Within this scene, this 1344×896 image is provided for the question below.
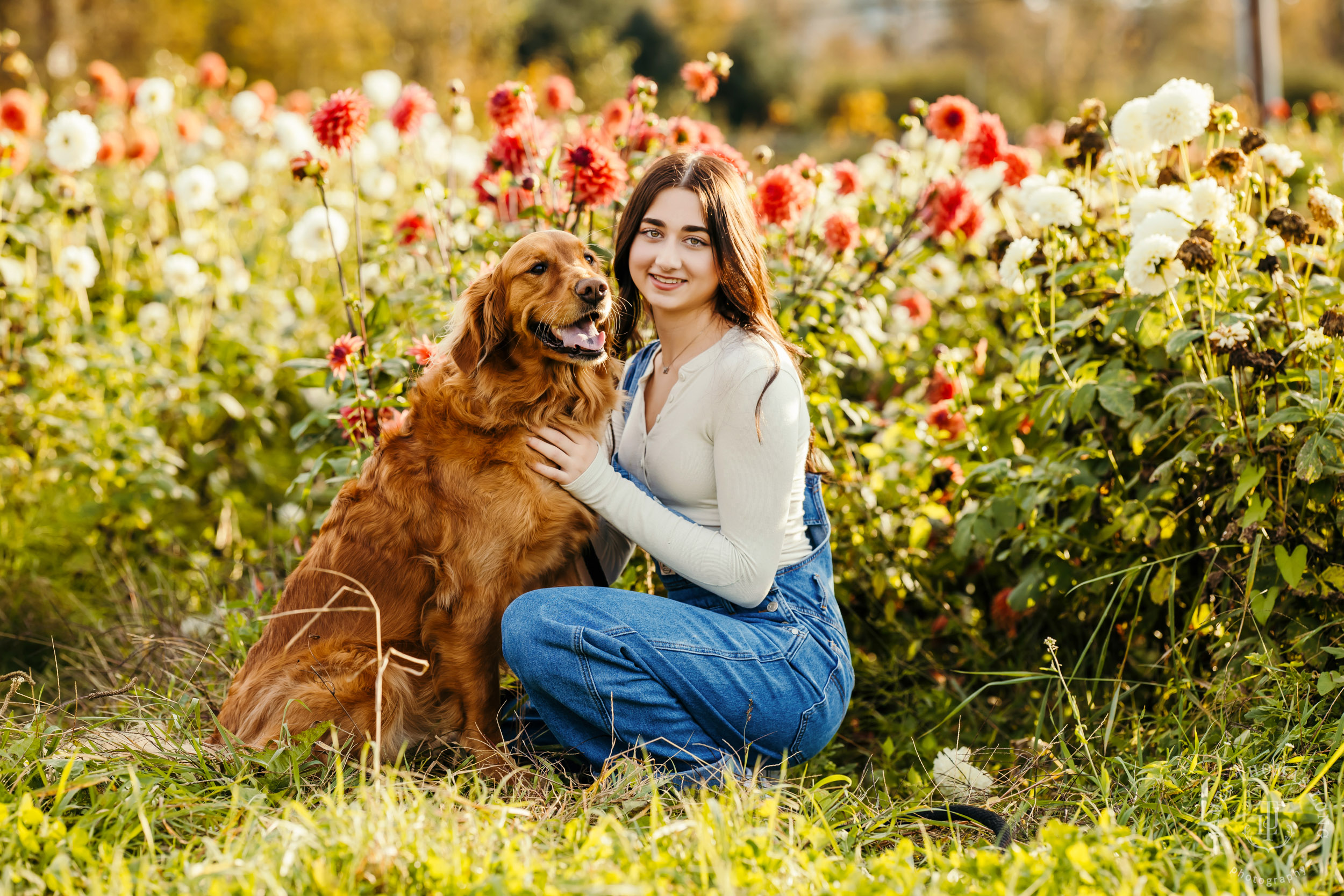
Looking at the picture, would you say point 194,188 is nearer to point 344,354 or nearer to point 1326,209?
point 344,354

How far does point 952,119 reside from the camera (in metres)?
3.24

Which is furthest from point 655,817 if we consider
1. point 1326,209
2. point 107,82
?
point 107,82

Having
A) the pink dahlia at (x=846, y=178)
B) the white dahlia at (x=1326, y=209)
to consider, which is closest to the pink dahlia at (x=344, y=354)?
the pink dahlia at (x=846, y=178)

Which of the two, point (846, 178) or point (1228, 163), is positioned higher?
point (846, 178)

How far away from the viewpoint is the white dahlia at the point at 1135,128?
2771mm

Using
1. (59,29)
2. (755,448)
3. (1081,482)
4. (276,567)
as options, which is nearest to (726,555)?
(755,448)

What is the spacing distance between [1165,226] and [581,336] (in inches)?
58.0

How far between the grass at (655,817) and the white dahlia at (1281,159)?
4.43ft

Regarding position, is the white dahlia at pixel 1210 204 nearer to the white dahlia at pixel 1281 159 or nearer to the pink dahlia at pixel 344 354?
the white dahlia at pixel 1281 159

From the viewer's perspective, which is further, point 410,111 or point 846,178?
point 846,178

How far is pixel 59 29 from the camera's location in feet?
41.3

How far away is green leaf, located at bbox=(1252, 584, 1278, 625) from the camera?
2447 millimetres

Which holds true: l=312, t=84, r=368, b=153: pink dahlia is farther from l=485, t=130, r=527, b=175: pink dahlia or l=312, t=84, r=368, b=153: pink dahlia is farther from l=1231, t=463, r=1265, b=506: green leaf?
l=1231, t=463, r=1265, b=506: green leaf

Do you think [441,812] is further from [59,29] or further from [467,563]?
[59,29]
